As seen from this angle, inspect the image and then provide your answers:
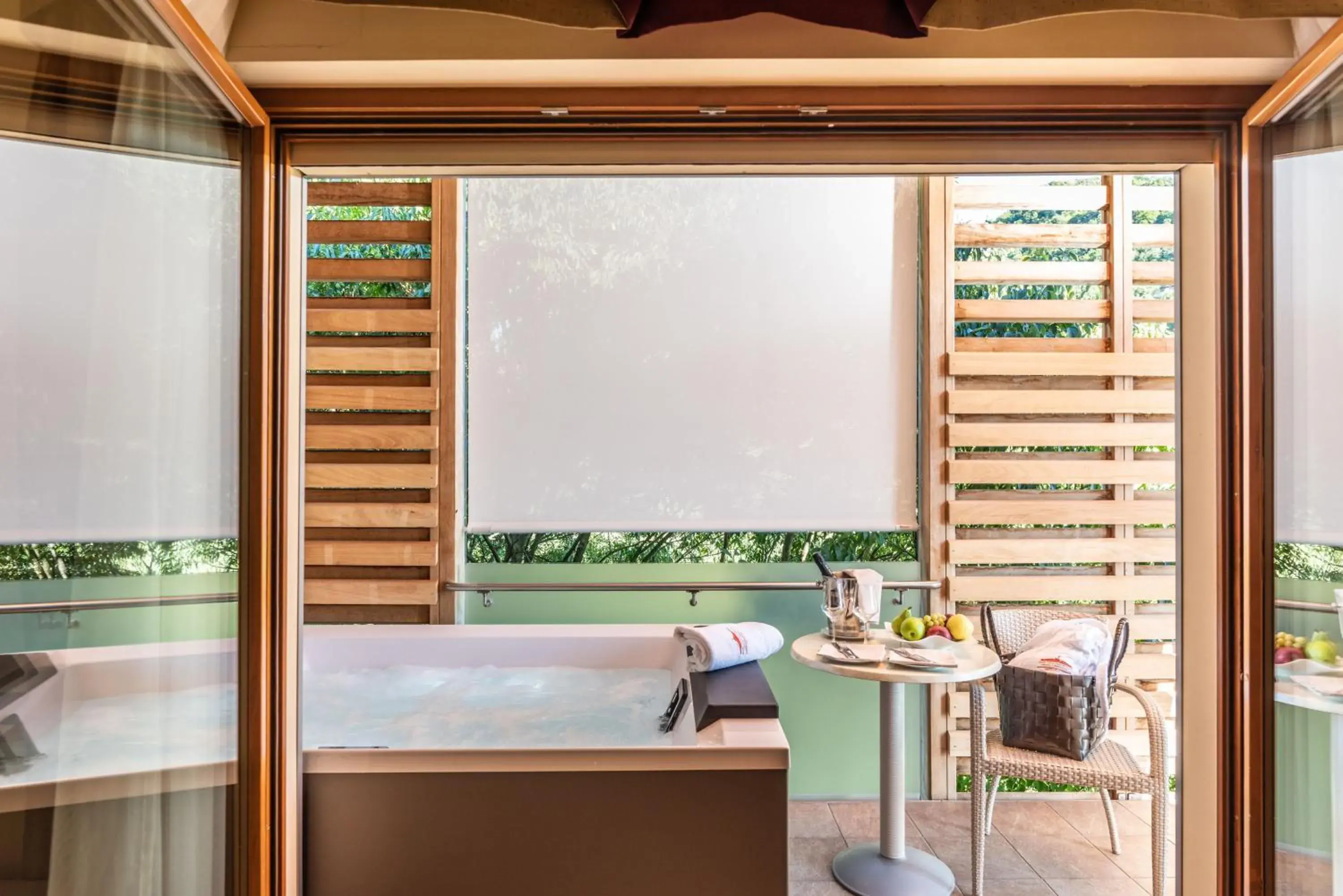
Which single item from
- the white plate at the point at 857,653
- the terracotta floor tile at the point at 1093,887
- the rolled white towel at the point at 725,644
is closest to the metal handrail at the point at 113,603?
the rolled white towel at the point at 725,644

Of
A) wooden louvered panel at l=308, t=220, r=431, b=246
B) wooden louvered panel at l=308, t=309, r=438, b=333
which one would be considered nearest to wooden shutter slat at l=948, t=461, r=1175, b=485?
wooden louvered panel at l=308, t=309, r=438, b=333

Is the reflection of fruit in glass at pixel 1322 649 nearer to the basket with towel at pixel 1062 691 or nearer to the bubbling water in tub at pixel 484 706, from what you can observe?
the basket with towel at pixel 1062 691

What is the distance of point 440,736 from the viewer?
238cm

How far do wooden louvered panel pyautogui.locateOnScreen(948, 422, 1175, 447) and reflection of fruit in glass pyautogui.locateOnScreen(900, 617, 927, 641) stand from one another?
802 millimetres

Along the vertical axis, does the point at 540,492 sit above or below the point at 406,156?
below

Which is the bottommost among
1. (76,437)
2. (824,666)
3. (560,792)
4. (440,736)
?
(440,736)

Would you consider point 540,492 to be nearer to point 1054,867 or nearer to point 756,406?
point 756,406

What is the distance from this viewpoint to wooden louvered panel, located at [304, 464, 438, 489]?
286cm

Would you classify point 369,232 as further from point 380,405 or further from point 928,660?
point 928,660

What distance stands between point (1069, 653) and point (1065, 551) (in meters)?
0.73

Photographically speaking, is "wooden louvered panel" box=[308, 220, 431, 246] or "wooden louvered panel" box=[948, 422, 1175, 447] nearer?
"wooden louvered panel" box=[948, 422, 1175, 447]

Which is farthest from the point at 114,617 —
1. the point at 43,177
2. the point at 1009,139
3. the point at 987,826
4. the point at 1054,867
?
the point at 1054,867

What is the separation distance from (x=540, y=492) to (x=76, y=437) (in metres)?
1.96

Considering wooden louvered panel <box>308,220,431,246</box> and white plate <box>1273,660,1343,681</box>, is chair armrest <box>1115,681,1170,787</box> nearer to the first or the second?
white plate <box>1273,660,1343,681</box>
